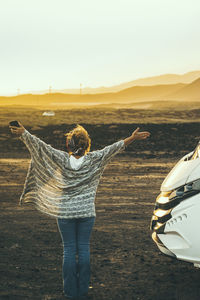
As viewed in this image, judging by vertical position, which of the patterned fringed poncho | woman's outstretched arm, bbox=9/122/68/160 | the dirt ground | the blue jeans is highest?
woman's outstretched arm, bbox=9/122/68/160

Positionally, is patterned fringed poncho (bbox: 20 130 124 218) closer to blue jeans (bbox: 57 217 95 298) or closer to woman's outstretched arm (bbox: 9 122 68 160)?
woman's outstretched arm (bbox: 9 122 68 160)

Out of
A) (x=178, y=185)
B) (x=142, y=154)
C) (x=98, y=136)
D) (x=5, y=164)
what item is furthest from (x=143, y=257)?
(x=98, y=136)

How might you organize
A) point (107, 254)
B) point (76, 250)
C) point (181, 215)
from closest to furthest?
point (181, 215), point (76, 250), point (107, 254)

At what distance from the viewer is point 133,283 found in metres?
5.64

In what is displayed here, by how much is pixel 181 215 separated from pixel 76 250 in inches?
38.7

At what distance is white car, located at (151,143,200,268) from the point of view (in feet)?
15.4

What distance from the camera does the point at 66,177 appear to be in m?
4.96

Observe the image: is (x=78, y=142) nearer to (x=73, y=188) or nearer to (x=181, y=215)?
(x=73, y=188)

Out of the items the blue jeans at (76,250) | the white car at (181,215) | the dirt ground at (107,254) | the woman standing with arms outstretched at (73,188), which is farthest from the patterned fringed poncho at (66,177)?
the dirt ground at (107,254)

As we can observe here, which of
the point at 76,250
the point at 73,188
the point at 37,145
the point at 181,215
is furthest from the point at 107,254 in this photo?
the point at 37,145

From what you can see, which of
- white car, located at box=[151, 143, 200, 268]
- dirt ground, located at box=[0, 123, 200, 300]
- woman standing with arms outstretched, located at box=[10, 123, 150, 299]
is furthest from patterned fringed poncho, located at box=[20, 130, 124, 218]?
dirt ground, located at box=[0, 123, 200, 300]

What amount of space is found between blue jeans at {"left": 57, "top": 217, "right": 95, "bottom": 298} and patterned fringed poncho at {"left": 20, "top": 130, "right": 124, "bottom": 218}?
0.11 meters

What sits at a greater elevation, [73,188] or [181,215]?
[73,188]

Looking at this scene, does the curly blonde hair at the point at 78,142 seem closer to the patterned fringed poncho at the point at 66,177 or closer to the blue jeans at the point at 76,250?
the patterned fringed poncho at the point at 66,177
